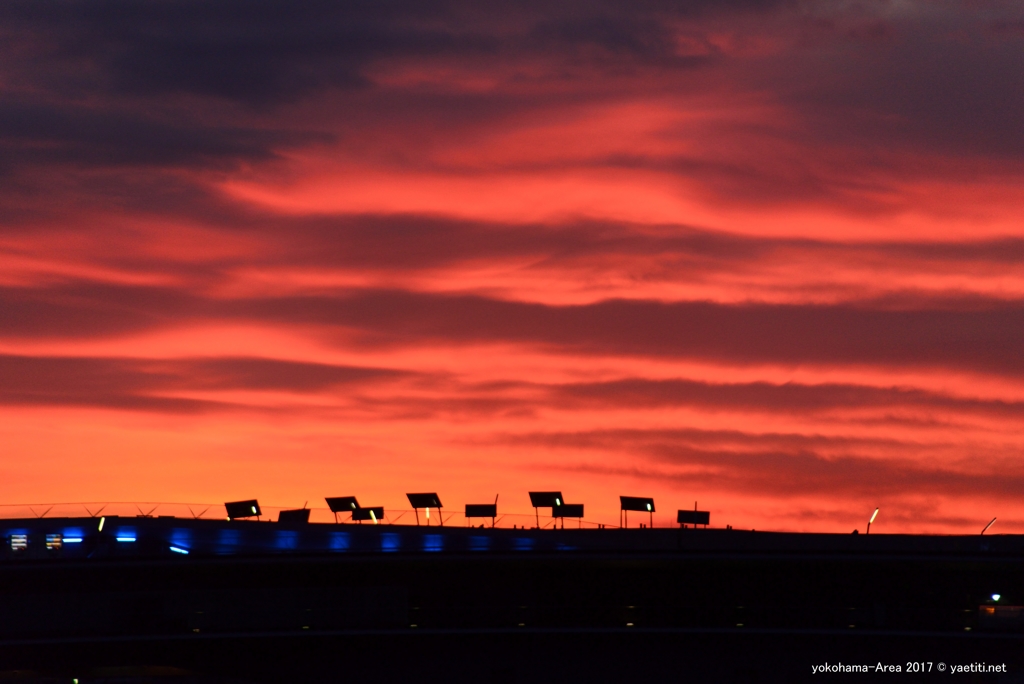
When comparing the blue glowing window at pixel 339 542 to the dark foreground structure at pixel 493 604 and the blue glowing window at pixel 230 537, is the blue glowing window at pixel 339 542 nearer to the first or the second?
the dark foreground structure at pixel 493 604

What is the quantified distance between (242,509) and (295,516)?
134 inches

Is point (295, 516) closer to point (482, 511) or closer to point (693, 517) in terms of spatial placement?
point (482, 511)

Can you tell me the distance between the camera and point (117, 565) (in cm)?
8369

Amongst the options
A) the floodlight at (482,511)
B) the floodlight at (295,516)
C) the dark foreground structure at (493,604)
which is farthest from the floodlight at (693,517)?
the floodlight at (295,516)

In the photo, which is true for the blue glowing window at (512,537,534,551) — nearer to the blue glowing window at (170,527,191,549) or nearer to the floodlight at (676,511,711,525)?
the floodlight at (676,511,711,525)

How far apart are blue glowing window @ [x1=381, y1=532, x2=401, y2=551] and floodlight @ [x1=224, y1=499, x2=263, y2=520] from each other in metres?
8.69

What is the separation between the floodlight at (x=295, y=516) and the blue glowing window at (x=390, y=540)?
577 centimetres

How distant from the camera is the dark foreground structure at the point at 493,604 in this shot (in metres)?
83.6

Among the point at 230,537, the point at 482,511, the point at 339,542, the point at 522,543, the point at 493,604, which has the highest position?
the point at 482,511

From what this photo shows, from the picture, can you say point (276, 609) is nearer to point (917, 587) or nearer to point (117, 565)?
point (117, 565)

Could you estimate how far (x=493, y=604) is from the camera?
9006 centimetres

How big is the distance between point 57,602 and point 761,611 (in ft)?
134

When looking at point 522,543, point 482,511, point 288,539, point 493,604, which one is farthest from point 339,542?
point 522,543

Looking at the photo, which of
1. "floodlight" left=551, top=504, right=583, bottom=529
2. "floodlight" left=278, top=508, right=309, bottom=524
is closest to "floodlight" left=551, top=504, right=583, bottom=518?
"floodlight" left=551, top=504, right=583, bottom=529
